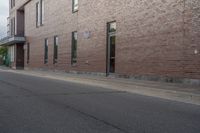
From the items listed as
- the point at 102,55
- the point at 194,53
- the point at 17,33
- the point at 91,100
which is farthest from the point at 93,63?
the point at 17,33

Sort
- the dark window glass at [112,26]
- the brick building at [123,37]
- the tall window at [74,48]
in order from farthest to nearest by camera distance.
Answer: the tall window at [74,48] < the dark window glass at [112,26] < the brick building at [123,37]

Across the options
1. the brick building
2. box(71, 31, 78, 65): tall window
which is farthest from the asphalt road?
box(71, 31, 78, 65): tall window

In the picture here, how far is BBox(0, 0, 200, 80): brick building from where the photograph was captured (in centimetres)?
1631

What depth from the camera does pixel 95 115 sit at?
29.2 feet

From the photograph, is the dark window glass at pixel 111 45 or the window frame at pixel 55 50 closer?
the dark window glass at pixel 111 45

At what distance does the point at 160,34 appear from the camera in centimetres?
1788

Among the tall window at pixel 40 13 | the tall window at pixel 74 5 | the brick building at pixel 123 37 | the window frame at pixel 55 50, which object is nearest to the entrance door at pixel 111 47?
the brick building at pixel 123 37

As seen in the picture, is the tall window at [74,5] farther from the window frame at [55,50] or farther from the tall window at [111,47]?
the tall window at [111,47]

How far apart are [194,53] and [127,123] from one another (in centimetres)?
864

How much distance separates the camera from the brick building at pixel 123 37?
16.3 m

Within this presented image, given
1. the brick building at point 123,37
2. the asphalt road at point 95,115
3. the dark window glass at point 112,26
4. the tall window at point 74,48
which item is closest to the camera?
the asphalt road at point 95,115

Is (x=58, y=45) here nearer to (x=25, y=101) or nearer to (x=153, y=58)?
(x=153, y=58)

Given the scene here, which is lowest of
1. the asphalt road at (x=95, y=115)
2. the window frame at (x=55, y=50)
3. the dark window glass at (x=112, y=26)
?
the asphalt road at (x=95, y=115)

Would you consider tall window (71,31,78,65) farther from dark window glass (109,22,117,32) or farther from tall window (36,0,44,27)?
tall window (36,0,44,27)
